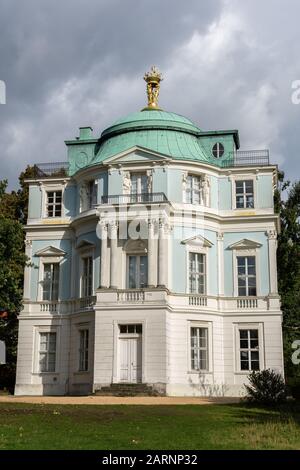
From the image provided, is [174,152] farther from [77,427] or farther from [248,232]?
[77,427]

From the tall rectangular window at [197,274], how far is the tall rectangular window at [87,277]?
5.16m

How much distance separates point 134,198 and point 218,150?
6089mm

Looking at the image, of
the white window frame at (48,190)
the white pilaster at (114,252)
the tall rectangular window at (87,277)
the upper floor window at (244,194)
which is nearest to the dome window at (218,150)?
the upper floor window at (244,194)

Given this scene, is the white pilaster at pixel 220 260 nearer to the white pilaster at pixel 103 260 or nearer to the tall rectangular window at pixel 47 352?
the white pilaster at pixel 103 260

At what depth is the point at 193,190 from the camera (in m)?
35.0

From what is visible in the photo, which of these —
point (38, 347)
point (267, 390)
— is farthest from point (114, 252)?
point (267, 390)

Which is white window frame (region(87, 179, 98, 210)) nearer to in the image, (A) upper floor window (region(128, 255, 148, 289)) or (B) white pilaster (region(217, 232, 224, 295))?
(A) upper floor window (region(128, 255, 148, 289))

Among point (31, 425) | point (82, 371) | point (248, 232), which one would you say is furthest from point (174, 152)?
point (31, 425)

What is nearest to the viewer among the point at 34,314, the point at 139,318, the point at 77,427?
the point at 77,427

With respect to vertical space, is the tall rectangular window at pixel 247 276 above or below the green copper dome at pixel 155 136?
below

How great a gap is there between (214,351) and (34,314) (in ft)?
32.1

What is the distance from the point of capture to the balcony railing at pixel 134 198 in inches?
1296

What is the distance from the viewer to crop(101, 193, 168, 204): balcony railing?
3291cm

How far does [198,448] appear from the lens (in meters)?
12.6
